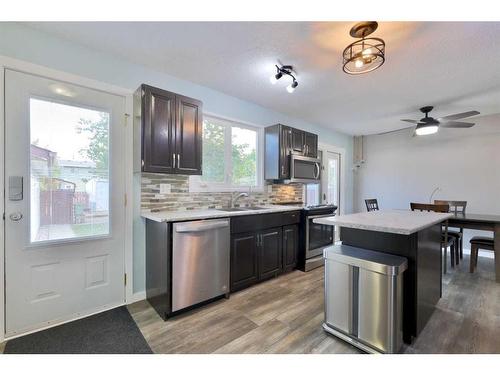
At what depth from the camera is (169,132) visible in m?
2.37

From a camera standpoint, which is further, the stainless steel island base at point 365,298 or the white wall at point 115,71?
the white wall at point 115,71

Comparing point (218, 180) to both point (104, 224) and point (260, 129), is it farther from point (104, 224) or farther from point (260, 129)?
point (104, 224)

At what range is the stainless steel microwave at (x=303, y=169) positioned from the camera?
11.8ft

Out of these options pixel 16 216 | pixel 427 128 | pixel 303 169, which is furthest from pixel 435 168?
pixel 16 216

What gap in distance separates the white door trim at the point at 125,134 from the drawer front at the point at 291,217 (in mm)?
1852

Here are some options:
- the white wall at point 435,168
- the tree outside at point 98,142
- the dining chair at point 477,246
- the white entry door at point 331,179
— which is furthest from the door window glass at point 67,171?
the white wall at point 435,168

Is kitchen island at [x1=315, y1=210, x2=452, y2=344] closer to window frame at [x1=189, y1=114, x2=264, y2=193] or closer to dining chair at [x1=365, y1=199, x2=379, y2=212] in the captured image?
window frame at [x1=189, y1=114, x2=264, y2=193]

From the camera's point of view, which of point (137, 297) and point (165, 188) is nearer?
point (137, 297)

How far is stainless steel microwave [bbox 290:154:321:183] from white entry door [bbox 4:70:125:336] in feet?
7.68

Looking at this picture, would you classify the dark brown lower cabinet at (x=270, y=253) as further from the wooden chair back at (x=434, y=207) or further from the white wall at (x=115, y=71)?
the wooden chair back at (x=434, y=207)

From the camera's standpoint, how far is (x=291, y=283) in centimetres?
290

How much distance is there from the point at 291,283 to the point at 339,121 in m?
3.26

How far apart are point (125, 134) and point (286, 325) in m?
2.37

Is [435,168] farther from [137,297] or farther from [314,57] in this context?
[137,297]
